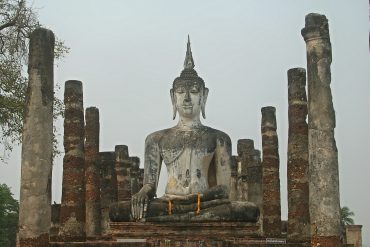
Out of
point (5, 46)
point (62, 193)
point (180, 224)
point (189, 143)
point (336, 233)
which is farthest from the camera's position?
point (5, 46)

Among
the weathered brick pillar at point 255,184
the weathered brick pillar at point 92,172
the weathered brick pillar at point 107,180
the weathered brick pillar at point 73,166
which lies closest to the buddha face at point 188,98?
the weathered brick pillar at point 73,166

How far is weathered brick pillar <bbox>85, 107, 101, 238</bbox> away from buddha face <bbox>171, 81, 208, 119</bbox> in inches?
227

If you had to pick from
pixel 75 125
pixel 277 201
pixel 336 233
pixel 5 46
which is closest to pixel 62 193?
pixel 75 125

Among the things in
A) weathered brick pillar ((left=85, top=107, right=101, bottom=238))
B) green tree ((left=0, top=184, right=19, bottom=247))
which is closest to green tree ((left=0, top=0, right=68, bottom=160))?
weathered brick pillar ((left=85, top=107, right=101, bottom=238))

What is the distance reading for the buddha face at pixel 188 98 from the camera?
10820mm

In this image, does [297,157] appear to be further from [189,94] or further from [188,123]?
[189,94]

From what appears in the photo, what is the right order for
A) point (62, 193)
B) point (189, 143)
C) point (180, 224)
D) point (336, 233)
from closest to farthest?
1. point (336, 233)
2. point (180, 224)
3. point (189, 143)
4. point (62, 193)

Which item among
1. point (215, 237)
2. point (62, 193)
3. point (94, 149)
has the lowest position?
point (215, 237)

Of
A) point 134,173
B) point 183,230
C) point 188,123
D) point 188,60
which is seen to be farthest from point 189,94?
point 134,173

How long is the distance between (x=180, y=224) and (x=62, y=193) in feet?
17.2

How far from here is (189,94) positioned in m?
10.8

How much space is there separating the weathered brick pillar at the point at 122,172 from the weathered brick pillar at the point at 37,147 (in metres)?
9.45

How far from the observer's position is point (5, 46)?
16125mm

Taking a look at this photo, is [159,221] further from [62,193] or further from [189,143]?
[62,193]
